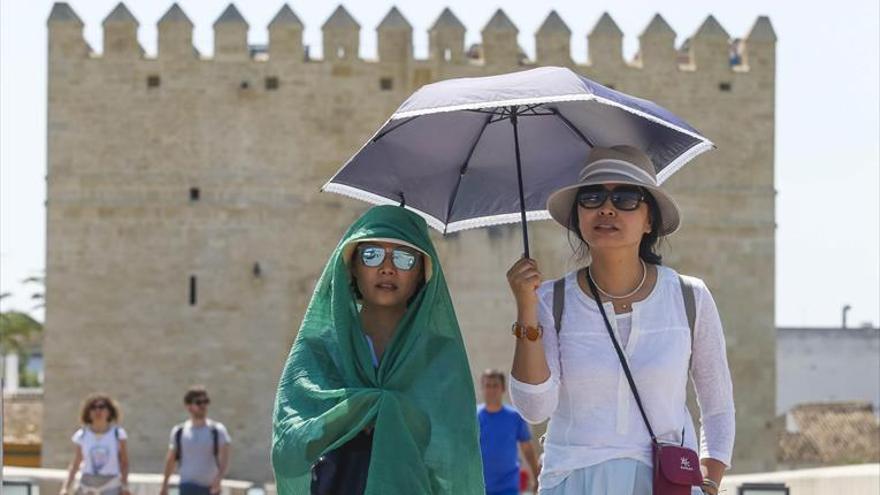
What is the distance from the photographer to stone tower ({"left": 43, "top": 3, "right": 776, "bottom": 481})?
80.8ft

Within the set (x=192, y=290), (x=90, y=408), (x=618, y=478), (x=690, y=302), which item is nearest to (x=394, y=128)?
(x=690, y=302)

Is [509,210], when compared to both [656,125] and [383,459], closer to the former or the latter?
[656,125]

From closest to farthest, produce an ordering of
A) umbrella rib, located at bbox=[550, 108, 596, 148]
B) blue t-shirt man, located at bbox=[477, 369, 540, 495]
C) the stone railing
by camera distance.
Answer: umbrella rib, located at bbox=[550, 108, 596, 148] < blue t-shirt man, located at bbox=[477, 369, 540, 495] < the stone railing

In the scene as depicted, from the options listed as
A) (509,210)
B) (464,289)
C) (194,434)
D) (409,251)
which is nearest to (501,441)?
(194,434)

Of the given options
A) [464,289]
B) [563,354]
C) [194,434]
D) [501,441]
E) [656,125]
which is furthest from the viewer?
[464,289]

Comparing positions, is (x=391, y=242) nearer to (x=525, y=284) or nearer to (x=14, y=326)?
(x=525, y=284)

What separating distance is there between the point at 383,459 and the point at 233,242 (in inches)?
792

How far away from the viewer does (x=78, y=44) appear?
82.0 ft

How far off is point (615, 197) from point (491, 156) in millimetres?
983

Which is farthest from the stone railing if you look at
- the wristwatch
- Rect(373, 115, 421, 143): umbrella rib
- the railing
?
the wristwatch

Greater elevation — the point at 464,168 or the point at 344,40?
the point at 344,40

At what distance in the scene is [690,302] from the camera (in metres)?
5.04

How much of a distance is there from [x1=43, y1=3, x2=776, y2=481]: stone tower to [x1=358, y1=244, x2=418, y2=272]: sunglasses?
1938cm

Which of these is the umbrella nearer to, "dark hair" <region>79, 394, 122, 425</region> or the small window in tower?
"dark hair" <region>79, 394, 122, 425</region>
